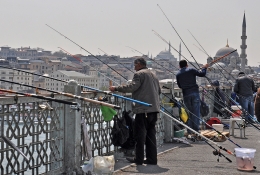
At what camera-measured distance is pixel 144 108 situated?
257 inches

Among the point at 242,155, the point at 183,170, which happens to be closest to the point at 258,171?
the point at 242,155

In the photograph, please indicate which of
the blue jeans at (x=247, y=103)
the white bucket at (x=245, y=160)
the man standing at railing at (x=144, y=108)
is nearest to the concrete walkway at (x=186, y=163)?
the white bucket at (x=245, y=160)

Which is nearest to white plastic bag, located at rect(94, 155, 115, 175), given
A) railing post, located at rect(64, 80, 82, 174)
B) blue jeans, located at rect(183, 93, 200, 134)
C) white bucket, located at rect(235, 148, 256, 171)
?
railing post, located at rect(64, 80, 82, 174)

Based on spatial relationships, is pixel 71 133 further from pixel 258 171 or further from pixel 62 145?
pixel 258 171

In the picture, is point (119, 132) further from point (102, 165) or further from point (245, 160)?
point (245, 160)

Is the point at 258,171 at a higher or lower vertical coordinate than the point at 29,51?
lower

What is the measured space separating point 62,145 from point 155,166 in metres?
1.35

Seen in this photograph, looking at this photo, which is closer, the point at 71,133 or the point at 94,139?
the point at 71,133

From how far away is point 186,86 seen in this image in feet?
31.3

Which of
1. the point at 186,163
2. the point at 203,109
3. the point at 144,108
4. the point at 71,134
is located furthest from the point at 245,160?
the point at 203,109

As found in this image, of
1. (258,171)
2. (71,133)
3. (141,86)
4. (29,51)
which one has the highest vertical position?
(29,51)

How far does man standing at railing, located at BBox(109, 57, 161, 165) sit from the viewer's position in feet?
21.3

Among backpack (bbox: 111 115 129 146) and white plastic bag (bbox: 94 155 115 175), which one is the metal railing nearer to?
backpack (bbox: 111 115 129 146)

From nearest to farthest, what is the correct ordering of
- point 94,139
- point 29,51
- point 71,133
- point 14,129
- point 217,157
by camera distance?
point 14,129 < point 71,133 < point 94,139 < point 217,157 < point 29,51
